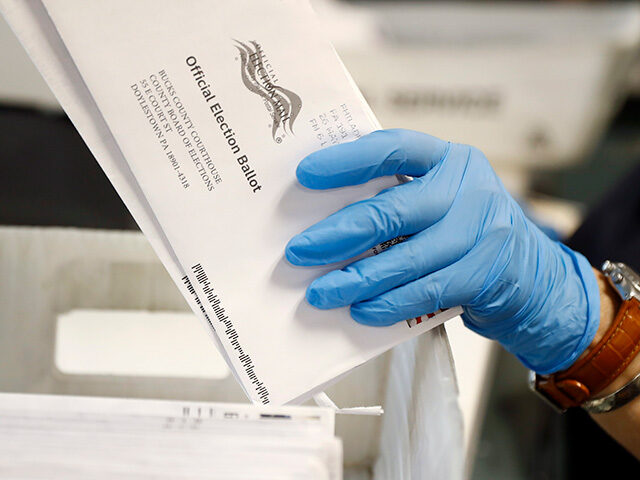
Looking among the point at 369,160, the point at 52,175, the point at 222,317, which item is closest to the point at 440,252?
the point at 369,160

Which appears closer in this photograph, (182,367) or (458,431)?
(458,431)

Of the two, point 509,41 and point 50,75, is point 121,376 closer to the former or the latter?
point 50,75

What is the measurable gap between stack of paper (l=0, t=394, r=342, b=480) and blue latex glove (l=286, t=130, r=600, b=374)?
0.15 metres

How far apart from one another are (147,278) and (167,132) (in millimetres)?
276

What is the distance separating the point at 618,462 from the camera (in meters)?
0.99

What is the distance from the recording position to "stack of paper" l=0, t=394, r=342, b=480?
400mm

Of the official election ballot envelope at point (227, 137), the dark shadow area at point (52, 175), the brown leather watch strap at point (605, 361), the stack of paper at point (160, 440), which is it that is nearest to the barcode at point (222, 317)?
the official election ballot envelope at point (227, 137)

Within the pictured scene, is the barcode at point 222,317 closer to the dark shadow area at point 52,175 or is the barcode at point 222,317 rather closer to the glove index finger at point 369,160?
the glove index finger at point 369,160

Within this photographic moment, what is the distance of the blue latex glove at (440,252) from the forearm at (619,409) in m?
0.04

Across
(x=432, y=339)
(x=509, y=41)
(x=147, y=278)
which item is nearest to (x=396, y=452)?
(x=432, y=339)

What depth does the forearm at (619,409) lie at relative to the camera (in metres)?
0.68

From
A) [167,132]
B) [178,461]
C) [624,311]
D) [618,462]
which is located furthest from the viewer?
[618,462]

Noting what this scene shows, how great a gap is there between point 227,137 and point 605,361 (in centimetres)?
50

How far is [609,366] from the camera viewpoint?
2.19 feet
